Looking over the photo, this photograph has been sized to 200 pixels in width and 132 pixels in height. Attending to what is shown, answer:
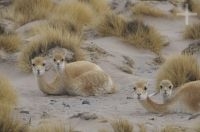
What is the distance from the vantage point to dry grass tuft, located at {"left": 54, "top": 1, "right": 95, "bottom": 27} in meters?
17.4

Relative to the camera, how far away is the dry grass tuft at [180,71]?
10.5m

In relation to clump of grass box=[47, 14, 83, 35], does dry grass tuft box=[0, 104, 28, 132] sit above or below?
above

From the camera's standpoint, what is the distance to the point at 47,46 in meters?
12.7

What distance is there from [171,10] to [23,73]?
8941 millimetres

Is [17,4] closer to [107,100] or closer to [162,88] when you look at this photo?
[107,100]

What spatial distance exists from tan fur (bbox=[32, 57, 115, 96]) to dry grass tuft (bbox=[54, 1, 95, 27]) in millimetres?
6614

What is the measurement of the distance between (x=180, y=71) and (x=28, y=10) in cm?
827

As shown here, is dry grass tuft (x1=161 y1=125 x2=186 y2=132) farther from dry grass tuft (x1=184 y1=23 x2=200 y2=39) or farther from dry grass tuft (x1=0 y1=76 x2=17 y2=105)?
dry grass tuft (x1=184 y1=23 x2=200 y2=39)

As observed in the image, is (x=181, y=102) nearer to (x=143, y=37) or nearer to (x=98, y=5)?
(x=143, y=37)

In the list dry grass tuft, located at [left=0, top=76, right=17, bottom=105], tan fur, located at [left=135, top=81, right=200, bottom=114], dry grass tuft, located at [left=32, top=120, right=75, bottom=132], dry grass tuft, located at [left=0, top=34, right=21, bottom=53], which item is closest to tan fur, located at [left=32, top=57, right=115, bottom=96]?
dry grass tuft, located at [left=0, top=76, right=17, bottom=105]

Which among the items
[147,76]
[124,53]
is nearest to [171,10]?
[124,53]

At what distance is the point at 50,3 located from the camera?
1905cm

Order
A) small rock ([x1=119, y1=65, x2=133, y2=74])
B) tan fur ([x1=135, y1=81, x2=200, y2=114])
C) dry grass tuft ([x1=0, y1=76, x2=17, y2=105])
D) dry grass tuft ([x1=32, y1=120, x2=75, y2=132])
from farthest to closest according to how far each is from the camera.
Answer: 1. small rock ([x1=119, y1=65, x2=133, y2=74])
2. dry grass tuft ([x1=0, y1=76, x2=17, y2=105])
3. tan fur ([x1=135, y1=81, x2=200, y2=114])
4. dry grass tuft ([x1=32, y1=120, x2=75, y2=132])

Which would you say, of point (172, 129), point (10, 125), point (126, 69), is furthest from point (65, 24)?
point (172, 129)
